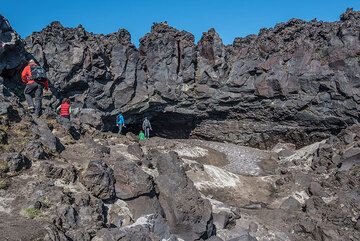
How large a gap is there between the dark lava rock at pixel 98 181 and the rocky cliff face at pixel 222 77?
70.8 feet

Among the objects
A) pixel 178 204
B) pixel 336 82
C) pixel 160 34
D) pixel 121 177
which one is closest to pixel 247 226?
pixel 178 204

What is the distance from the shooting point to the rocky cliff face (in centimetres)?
3150

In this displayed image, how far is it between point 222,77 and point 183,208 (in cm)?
2474

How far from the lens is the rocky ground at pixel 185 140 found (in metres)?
10.6

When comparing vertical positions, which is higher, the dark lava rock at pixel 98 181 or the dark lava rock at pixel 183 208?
the dark lava rock at pixel 98 181

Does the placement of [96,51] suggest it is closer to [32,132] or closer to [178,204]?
[32,132]

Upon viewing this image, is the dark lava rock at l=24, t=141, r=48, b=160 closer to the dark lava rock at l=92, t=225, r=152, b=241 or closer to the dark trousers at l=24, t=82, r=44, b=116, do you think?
the dark lava rock at l=92, t=225, r=152, b=241

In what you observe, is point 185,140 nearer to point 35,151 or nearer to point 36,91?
point 36,91

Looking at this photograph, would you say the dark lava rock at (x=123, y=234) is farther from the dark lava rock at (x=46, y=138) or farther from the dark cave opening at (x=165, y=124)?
the dark cave opening at (x=165, y=124)

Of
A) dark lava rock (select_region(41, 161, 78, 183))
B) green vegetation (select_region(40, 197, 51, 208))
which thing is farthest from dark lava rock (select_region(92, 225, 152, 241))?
dark lava rock (select_region(41, 161, 78, 183))

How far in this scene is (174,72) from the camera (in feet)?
116

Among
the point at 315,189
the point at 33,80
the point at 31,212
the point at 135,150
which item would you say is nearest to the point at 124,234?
the point at 31,212

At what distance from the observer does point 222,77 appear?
34906mm

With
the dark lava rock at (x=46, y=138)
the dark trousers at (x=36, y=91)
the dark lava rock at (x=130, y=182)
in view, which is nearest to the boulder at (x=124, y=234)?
the dark lava rock at (x=130, y=182)
